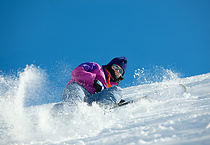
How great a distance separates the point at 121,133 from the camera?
4.44ft

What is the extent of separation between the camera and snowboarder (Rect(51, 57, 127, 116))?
2434mm

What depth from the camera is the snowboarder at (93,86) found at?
2434 millimetres

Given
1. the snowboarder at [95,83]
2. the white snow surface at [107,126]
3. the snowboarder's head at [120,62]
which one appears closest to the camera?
the white snow surface at [107,126]

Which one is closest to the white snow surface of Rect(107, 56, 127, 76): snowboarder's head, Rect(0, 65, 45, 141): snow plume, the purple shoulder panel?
Rect(0, 65, 45, 141): snow plume

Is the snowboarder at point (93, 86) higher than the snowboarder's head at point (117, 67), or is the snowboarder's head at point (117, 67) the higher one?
the snowboarder's head at point (117, 67)

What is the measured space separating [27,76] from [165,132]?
377 cm

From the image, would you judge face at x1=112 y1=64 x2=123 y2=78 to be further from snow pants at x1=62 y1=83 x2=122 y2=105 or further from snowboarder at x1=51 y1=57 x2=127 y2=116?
snow pants at x1=62 y1=83 x2=122 y2=105

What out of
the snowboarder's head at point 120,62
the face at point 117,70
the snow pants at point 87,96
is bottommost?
the snow pants at point 87,96

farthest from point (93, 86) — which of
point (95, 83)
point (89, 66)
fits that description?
point (89, 66)

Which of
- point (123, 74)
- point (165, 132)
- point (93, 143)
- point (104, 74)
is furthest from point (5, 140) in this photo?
point (123, 74)

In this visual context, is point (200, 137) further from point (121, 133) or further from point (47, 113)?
point (47, 113)

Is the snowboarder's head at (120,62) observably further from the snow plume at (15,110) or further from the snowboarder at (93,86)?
the snow plume at (15,110)

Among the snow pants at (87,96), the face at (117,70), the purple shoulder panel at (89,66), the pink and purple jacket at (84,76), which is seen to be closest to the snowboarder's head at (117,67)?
the face at (117,70)

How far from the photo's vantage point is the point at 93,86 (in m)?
3.07
